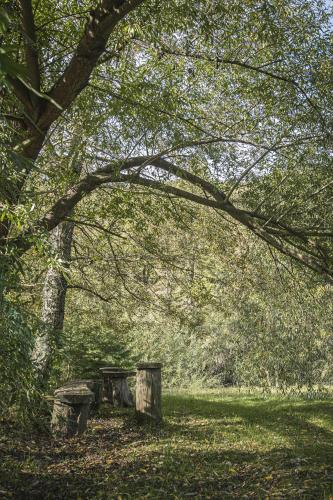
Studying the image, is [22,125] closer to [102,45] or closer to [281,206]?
[102,45]

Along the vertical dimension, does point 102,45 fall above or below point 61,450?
above

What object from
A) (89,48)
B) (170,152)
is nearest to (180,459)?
(170,152)

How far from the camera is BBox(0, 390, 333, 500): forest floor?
4574 mm

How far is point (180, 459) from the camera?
574 cm

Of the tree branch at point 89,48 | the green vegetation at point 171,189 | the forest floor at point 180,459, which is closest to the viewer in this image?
the tree branch at point 89,48

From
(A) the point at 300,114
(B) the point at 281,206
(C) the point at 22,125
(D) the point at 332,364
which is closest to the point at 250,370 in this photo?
(D) the point at 332,364

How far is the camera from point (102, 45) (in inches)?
151

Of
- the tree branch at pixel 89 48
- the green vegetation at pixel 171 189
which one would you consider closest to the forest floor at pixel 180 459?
the green vegetation at pixel 171 189

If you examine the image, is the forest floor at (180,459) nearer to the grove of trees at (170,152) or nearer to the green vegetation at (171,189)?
the green vegetation at (171,189)

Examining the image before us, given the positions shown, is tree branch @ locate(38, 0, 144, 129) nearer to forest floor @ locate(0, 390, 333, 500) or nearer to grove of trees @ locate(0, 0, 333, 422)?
grove of trees @ locate(0, 0, 333, 422)

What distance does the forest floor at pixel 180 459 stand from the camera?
4574mm

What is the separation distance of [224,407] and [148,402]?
102 inches

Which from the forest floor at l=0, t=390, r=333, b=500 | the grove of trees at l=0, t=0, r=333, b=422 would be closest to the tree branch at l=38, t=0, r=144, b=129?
the grove of trees at l=0, t=0, r=333, b=422

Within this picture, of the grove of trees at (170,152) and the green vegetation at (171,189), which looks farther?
the green vegetation at (171,189)
